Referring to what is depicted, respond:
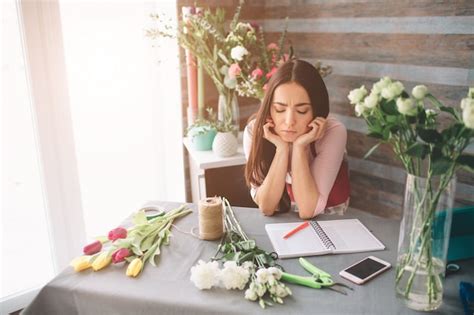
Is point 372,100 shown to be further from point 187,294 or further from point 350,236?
point 187,294

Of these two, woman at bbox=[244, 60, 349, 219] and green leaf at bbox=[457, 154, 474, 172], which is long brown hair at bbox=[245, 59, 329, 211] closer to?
woman at bbox=[244, 60, 349, 219]

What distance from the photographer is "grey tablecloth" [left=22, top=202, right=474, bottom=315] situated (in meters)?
1.00

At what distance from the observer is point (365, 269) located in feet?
3.69

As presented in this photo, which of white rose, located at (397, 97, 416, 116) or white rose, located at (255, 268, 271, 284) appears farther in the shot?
white rose, located at (255, 268, 271, 284)

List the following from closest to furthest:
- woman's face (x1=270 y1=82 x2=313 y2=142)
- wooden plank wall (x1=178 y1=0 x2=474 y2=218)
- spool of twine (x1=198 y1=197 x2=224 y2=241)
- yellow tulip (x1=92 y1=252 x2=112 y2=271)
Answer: yellow tulip (x1=92 y1=252 x2=112 y2=271) → spool of twine (x1=198 y1=197 x2=224 y2=241) → woman's face (x1=270 y1=82 x2=313 y2=142) → wooden plank wall (x1=178 y1=0 x2=474 y2=218)

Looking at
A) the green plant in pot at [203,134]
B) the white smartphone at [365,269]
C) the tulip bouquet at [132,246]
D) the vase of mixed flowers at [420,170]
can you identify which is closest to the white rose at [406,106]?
the vase of mixed flowers at [420,170]

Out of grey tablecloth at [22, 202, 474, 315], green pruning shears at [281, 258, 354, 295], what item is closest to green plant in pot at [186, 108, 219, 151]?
grey tablecloth at [22, 202, 474, 315]

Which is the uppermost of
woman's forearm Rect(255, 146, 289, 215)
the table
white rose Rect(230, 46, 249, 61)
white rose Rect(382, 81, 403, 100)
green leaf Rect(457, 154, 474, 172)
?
white rose Rect(230, 46, 249, 61)

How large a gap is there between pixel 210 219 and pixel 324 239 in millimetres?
348

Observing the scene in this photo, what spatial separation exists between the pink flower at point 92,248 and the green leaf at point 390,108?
0.88m

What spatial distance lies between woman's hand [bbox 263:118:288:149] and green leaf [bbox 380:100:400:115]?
557 millimetres

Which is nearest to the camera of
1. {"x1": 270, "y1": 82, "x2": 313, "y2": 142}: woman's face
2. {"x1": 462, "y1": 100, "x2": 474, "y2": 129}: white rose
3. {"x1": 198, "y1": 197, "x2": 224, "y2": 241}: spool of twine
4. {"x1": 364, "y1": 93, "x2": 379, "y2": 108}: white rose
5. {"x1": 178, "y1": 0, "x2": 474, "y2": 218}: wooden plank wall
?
{"x1": 462, "y1": 100, "x2": 474, "y2": 129}: white rose

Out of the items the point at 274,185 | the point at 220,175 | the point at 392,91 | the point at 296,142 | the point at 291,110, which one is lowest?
the point at 220,175

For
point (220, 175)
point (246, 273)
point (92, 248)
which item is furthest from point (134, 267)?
point (220, 175)
